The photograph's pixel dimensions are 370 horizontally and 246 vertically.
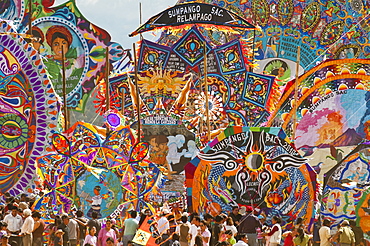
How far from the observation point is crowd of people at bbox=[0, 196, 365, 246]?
1967 cm

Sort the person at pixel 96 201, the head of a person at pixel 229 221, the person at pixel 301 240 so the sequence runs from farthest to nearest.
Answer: the person at pixel 96 201 → the head of a person at pixel 229 221 → the person at pixel 301 240

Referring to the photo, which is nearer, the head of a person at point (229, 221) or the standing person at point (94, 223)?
the head of a person at point (229, 221)

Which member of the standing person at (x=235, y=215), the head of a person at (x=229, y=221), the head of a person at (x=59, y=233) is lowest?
the head of a person at (x=59, y=233)

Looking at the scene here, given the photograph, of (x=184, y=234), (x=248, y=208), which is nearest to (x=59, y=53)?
(x=248, y=208)

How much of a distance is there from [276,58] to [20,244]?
1031 inches

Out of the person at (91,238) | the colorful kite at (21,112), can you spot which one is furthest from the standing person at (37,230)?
the colorful kite at (21,112)

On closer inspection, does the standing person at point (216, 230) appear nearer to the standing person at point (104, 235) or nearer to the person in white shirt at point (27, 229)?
the standing person at point (104, 235)

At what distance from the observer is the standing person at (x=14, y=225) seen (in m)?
19.7

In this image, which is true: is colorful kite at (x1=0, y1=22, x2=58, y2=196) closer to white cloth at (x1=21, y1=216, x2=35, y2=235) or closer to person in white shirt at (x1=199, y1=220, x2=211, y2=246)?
white cloth at (x1=21, y1=216, x2=35, y2=235)

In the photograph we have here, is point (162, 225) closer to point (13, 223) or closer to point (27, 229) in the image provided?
point (27, 229)

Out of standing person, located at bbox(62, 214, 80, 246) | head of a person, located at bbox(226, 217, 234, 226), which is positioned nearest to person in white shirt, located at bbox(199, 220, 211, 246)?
head of a person, located at bbox(226, 217, 234, 226)

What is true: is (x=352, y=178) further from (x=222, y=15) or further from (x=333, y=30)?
(x=333, y=30)

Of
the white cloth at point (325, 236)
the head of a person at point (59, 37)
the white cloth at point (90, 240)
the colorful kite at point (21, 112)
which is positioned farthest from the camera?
the head of a person at point (59, 37)

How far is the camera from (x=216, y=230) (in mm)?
20797
